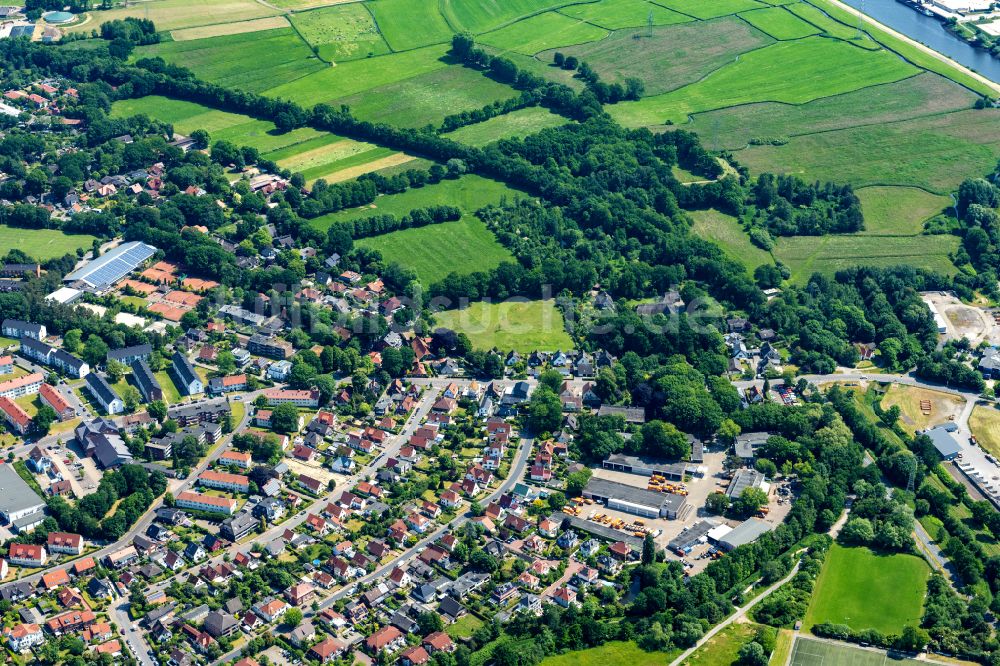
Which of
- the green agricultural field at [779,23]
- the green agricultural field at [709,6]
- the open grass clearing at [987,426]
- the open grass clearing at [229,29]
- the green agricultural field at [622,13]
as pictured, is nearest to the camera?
the open grass clearing at [987,426]

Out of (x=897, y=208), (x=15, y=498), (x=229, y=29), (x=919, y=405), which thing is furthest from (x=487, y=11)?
(x=15, y=498)

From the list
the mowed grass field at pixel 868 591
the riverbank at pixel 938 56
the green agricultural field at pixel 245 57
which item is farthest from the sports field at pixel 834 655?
the green agricultural field at pixel 245 57

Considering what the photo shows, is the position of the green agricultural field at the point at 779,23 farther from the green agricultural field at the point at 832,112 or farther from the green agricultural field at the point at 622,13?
the green agricultural field at the point at 832,112

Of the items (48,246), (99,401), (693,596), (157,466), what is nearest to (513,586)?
(693,596)

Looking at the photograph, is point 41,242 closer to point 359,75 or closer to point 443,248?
point 443,248

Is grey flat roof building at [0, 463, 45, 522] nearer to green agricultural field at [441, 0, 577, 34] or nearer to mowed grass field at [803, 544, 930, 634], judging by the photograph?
mowed grass field at [803, 544, 930, 634]
